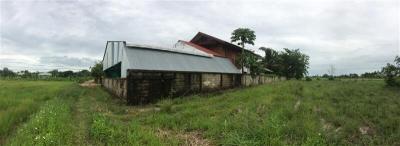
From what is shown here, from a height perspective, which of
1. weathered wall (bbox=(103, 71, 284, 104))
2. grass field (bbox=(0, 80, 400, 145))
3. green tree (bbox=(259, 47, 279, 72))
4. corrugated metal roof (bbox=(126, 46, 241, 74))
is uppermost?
green tree (bbox=(259, 47, 279, 72))

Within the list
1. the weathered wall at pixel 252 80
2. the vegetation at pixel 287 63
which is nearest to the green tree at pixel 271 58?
the vegetation at pixel 287 63

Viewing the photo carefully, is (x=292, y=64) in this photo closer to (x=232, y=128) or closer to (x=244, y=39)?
(x=244, y=39)

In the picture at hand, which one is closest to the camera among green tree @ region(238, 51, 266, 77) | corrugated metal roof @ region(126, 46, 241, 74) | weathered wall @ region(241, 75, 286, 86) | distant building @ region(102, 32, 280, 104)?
distant building @ region(102, 32, 280, 104)

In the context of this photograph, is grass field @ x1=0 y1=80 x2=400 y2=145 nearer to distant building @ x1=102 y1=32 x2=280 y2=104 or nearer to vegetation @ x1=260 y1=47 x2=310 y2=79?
distant building @ x1=102 y1=32 x2=280 y2=104

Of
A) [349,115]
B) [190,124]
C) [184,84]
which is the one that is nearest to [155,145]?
[190,124]

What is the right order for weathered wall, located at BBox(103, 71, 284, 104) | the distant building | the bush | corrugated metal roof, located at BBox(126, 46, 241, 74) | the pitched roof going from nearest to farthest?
weathered wall, located at BBox(103, 71, 284, 104), the distant building, corrugated metal roof, located at BBox(126, 46, 241, 74), the bush, the pitched roof

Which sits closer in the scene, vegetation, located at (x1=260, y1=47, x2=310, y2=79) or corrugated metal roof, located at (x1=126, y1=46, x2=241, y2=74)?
corrugated metal roof, located at (x1=126, y1=46, x2=241, y2=74)

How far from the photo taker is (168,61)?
49.8 ft

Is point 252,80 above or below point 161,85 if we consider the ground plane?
above

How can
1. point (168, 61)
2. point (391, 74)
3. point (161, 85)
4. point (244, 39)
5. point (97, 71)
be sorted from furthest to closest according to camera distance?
point (97, 71), point (244, 39), point (391, 74), point (168, 61), point (161, 85)

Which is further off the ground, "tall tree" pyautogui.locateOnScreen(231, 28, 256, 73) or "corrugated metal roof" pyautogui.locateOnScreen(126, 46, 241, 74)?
"tall tree" pyautogui.locateOnScreen(231, 28, 256, 73)

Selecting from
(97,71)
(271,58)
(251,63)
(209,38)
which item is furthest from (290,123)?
(97,71)

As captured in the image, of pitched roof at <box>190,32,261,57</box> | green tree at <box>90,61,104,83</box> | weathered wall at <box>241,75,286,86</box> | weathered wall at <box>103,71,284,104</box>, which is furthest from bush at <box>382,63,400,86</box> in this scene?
green tree at <box>90,61,104,83</box>

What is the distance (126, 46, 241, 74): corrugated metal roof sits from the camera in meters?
13.4
